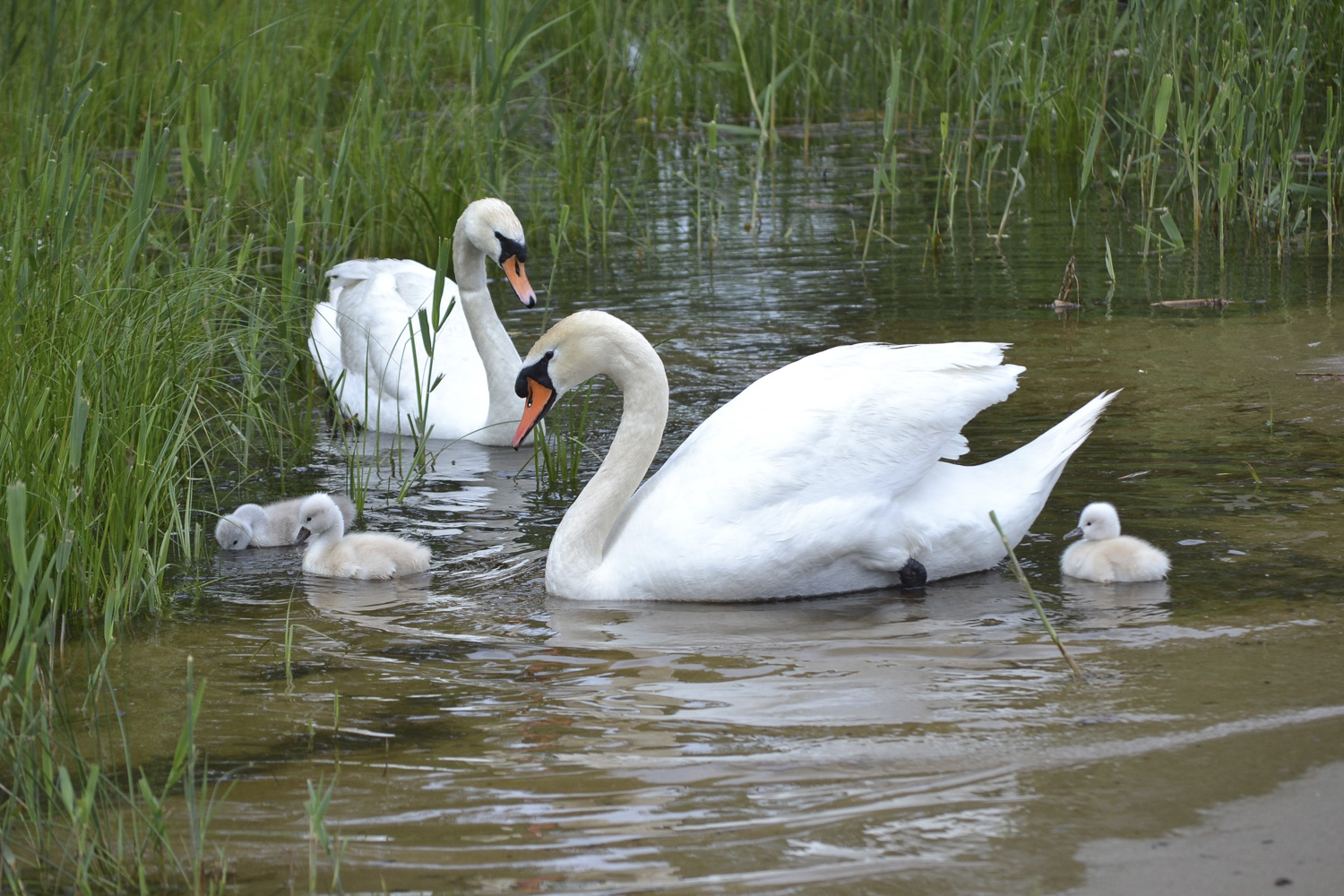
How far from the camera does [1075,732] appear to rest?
→ 346 centimetres

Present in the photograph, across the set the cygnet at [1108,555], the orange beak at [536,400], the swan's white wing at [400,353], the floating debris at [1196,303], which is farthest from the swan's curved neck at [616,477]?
the floating debris at [1196,303]

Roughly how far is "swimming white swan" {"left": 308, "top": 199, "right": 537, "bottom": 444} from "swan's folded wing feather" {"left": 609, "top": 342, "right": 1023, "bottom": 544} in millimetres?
1805

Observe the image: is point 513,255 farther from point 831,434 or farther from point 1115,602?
point 1115,602

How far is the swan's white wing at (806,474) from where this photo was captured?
4566mm

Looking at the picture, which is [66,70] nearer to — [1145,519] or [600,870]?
[1145,519]

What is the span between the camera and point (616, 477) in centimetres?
491

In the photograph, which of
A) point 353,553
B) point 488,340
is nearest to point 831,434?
point 353,553

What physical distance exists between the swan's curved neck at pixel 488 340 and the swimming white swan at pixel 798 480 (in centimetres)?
175

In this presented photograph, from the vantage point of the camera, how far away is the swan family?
4578 millimetres

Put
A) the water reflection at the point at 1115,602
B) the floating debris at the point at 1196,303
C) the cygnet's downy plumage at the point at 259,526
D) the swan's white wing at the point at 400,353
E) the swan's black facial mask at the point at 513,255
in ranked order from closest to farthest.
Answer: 1. the water reflection at the point at 1115,602
2. the cygnet's downy plumage at the point at 259,526
3. the swan's black facial mask at the point at 513,255
4. the swan's white wing at the point at 400,353
5. the floating debris at the point at 1196,303

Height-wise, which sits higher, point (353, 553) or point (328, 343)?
point (328, 343)

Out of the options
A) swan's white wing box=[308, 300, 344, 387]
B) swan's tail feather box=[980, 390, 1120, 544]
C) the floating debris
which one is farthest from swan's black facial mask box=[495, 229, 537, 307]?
the floating debris

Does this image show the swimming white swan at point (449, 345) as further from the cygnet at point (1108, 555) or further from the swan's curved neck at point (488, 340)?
the cygnet at point (1108, 555)

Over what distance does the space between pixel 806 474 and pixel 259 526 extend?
1.90 meters
